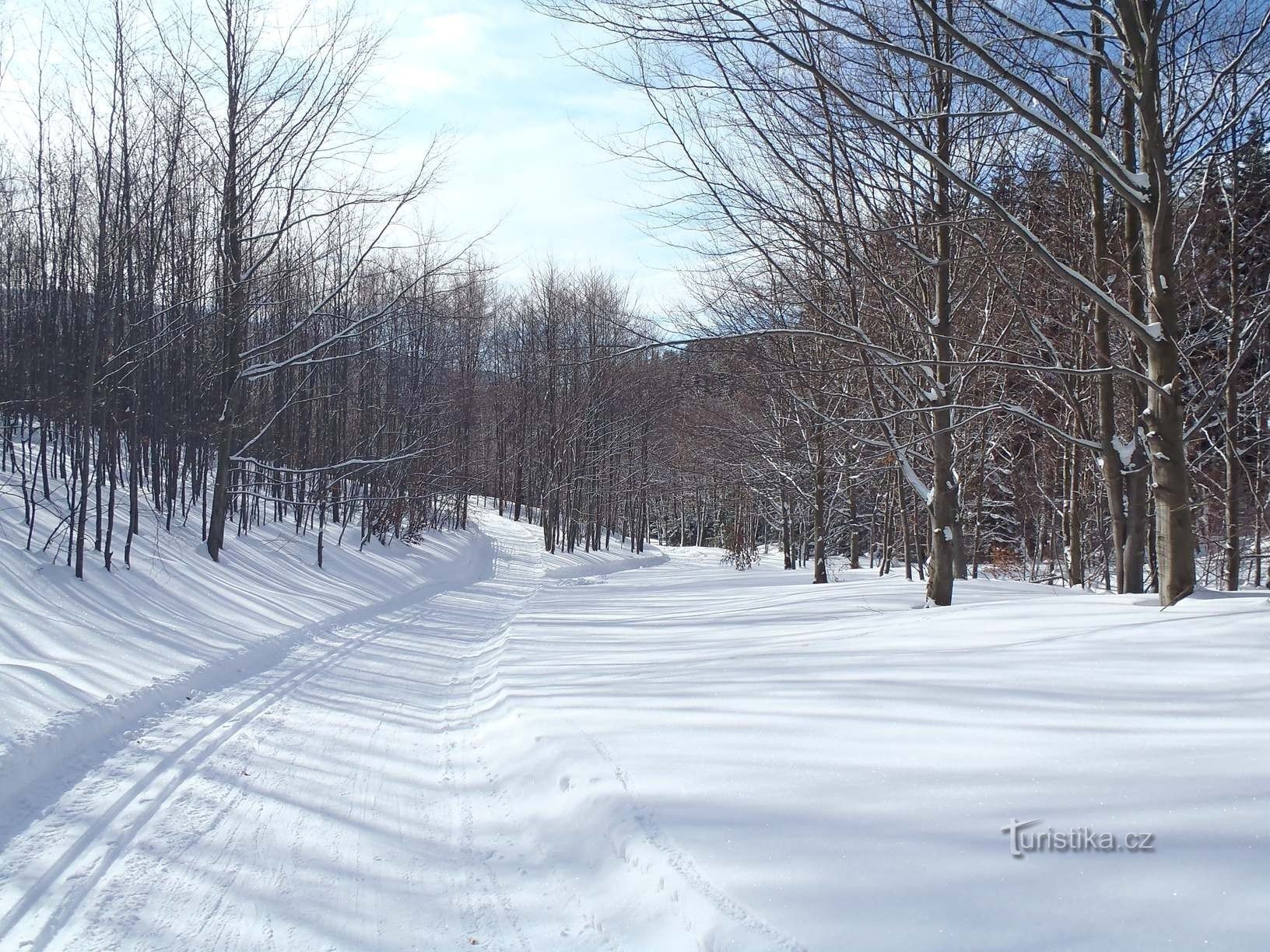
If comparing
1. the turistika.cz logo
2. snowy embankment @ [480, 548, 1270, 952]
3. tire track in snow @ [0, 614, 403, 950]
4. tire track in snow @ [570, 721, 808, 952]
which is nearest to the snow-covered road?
tire track in snow @ [0, 614, 403, 950]

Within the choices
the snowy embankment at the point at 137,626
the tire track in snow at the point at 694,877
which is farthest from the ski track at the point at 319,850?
the snowy embankment at the point at 137,626

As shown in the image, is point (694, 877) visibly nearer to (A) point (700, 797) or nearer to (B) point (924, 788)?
(A) point (700, 797)

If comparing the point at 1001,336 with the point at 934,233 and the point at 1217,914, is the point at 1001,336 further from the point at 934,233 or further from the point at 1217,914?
the point at 1217,914

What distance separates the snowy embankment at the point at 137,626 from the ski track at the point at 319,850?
1.35 feet

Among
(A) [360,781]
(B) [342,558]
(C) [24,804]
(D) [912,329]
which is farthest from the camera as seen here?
(B) [342,558]

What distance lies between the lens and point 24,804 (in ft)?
14.8

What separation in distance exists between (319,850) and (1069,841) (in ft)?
11.8

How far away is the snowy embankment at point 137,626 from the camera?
563 cm

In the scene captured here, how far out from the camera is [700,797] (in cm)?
389

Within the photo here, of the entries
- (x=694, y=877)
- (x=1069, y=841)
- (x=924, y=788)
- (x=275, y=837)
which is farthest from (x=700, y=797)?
(x=275, y=837)

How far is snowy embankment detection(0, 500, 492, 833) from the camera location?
563 centimetres

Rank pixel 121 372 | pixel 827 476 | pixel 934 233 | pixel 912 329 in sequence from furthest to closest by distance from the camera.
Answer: pixel 827 476, pixel 121 372, pixel 912 329, pixel 934 233

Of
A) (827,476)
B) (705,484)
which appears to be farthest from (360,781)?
(705,484)

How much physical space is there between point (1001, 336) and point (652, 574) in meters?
17.5
